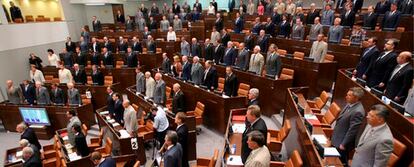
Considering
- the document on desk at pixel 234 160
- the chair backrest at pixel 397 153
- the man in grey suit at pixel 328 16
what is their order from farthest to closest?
the man in grey suit at pixel 328 16 < the document on desk at pixel 234 160 < the chair backrest at pixel 397 153

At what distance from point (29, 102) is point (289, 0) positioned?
363 inches

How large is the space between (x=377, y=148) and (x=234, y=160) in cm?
166

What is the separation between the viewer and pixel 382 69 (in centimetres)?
442

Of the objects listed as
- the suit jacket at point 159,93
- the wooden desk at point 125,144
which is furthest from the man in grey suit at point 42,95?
the suit jacket at point 159,93

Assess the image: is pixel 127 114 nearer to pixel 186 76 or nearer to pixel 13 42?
pixel 186 76

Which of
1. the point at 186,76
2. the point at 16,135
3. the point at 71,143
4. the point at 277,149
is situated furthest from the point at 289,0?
the point at 16,135

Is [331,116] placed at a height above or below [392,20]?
below

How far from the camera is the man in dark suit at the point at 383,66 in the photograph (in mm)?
4324

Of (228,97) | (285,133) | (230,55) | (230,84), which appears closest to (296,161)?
(285,133)

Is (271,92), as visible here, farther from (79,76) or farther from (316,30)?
(79,76)

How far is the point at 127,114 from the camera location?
537 cm

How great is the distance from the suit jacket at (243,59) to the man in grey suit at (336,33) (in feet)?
7.73

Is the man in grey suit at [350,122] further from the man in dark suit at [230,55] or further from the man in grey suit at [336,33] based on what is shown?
the man in grey suit at [336,33]

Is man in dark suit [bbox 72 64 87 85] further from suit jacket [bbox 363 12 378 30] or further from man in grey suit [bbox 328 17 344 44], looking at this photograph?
suit jacket [bbox 363 12 378 30]
